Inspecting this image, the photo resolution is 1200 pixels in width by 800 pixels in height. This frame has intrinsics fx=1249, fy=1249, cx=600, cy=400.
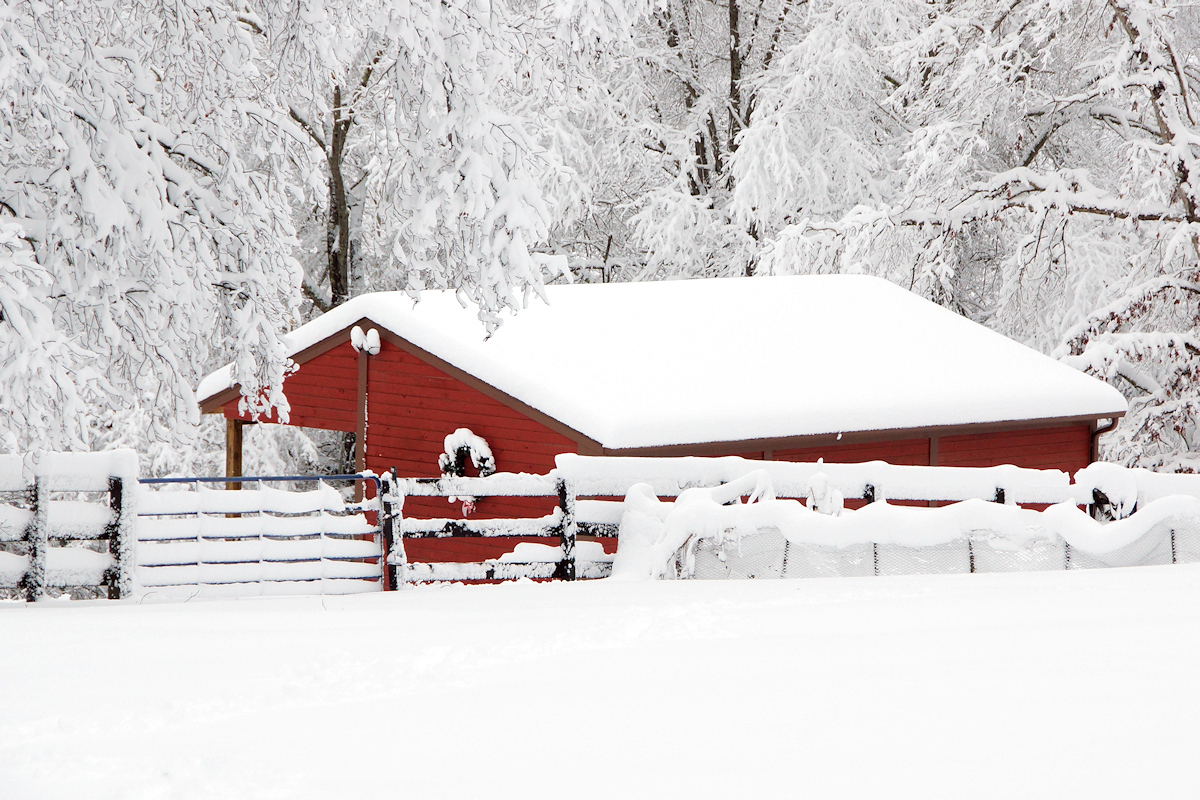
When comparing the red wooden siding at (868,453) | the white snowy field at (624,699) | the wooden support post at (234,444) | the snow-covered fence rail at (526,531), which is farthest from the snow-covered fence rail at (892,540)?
the wooden support post at (234,444)

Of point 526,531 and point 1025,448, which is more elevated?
point 1025,448

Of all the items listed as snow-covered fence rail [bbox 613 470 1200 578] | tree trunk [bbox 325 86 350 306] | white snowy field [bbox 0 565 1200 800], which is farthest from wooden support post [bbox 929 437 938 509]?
tree trunk [bbox 325 86 350 306]

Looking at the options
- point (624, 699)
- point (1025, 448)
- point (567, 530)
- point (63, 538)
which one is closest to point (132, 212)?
point (63, 538)

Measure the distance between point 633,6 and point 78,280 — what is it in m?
3.81

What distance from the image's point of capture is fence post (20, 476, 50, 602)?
7.86 meters

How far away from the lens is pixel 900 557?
8406mm

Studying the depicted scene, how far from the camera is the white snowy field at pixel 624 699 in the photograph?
4.03 meters

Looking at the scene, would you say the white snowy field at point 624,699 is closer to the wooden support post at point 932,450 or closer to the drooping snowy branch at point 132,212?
the drooping snowy branch at point 132,212

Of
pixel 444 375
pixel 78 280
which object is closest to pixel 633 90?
Result: pixel 444 375

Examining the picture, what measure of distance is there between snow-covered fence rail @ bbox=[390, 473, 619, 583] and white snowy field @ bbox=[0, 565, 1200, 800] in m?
1.50

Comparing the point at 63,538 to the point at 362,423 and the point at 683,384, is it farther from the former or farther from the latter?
the point at 362,423

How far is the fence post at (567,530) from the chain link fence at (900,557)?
958 millimetres

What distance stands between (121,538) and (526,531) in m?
2.72

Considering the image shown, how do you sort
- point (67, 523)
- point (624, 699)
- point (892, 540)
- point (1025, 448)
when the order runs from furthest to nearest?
point (1025, 448) → point (892, 540) → point (67, 523) → point (624, 699)
